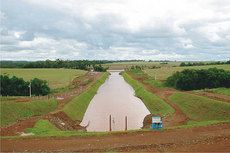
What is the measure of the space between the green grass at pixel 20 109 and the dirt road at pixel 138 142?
12981 mm

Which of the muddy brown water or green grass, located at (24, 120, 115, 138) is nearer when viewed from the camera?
green grass, located at (24, 120, 115, 138)

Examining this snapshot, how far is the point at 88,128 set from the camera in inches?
1597

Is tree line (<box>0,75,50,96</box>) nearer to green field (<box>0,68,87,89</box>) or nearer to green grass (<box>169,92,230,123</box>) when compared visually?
green field (<box>0,68,87,89</box>)

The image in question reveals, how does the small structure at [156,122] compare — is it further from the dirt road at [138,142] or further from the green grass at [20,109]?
the green grass at [20,109]

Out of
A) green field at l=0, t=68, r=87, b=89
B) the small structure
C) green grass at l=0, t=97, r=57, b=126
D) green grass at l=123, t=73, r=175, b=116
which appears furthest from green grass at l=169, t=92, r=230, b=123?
green field at l=0, t=68, r=87, b=89

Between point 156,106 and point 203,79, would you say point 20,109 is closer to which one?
point 156,106

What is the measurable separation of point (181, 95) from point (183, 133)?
33.7m

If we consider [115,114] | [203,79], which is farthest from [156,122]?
[203,79]

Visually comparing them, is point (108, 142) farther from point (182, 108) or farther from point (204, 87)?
point (204, 87)

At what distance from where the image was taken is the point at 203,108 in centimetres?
4691

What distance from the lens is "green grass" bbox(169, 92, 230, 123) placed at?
138ft

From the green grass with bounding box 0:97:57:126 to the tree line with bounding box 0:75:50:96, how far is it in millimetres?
10196

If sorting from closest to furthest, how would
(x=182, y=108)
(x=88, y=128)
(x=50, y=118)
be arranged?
(x=50, y=118), (x=88, y=128), (x=182, y=108)

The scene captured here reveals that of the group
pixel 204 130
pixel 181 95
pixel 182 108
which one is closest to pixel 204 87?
pixel 181 95
